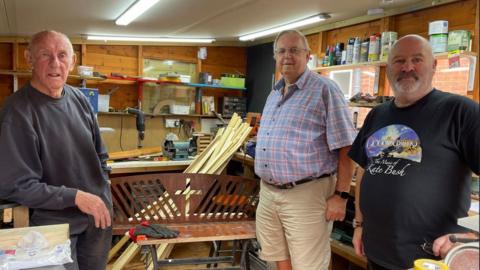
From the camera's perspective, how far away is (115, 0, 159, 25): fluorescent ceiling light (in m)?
3.21

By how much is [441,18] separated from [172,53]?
4022mm

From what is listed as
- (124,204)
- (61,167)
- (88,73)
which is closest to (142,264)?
(124,204)

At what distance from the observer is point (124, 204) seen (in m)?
2.44

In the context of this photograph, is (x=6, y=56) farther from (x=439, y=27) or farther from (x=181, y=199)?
(x=439, y=27)

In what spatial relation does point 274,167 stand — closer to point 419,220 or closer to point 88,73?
point 419,220

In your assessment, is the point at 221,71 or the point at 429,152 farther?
the point at 221,71

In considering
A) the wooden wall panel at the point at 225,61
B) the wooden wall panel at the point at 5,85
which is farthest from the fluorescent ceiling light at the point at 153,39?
the wooden wall panel at the point at 5,85

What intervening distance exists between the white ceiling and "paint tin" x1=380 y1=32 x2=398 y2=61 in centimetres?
32

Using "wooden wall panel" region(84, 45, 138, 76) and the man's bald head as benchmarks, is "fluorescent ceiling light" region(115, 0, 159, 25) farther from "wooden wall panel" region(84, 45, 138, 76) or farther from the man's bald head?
the man's bald head

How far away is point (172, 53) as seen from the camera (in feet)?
20.2

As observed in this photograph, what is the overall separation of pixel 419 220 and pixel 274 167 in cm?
81

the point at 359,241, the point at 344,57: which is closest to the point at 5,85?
the point at 344,57

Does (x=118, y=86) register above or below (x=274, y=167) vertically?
above

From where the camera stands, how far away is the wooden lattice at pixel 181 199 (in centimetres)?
246
